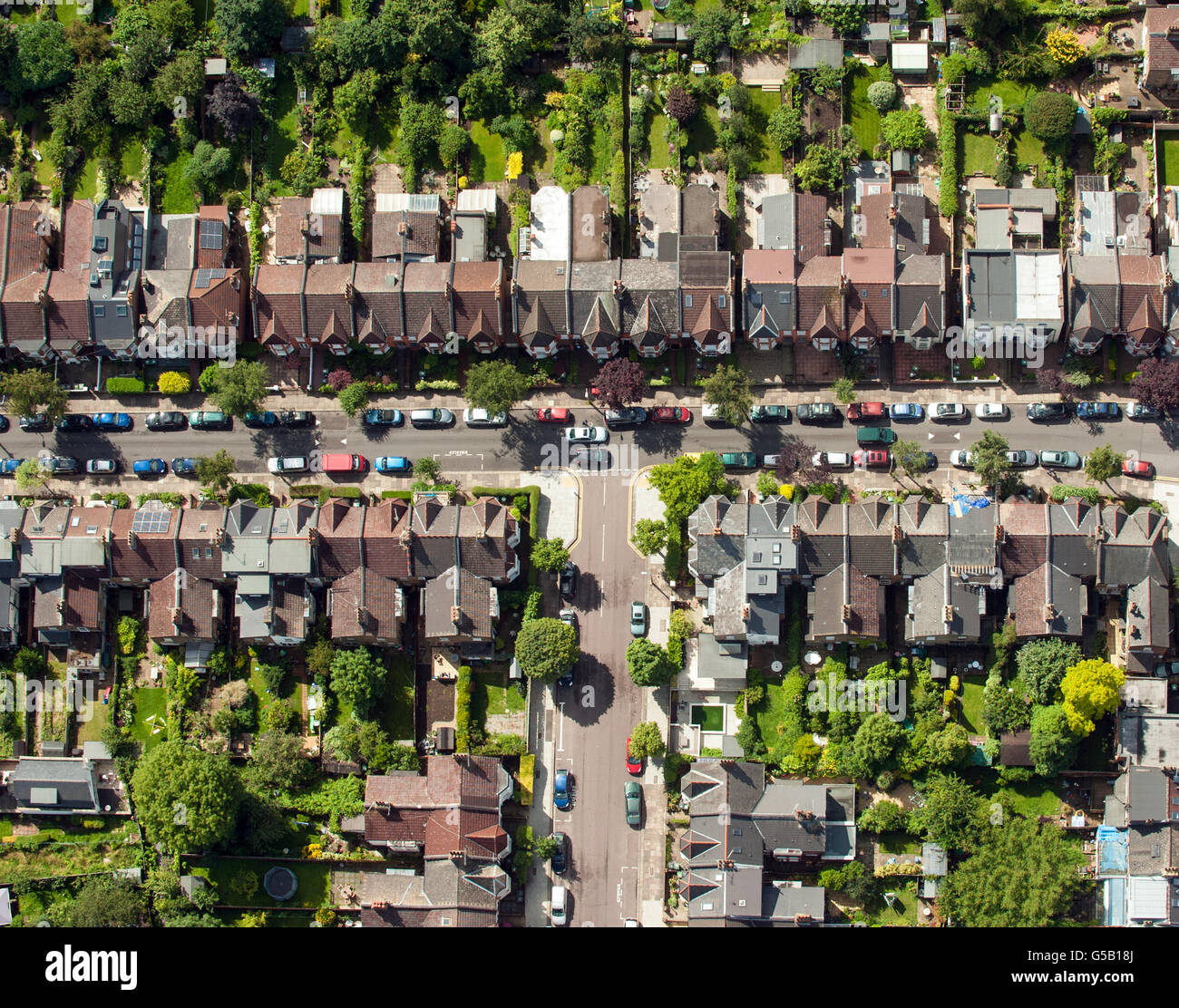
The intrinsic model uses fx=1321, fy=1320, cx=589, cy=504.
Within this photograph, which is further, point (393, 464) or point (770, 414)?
point (393, 464)

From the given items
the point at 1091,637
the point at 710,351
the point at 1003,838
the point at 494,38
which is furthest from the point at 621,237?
the point at 1003,838

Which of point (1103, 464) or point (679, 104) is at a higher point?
point (679, 104)

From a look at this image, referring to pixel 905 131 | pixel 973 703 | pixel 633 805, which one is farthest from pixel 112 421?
pixel 973 703

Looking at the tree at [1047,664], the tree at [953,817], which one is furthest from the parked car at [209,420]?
the tree at [1047,664]

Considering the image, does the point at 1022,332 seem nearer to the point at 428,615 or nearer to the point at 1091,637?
the point at 1091,637

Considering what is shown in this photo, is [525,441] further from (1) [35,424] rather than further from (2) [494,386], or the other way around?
(1) [35,424]

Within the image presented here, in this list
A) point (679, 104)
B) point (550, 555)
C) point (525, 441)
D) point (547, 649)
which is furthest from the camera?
point (679, 104)

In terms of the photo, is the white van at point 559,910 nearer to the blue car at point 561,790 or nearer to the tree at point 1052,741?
the blue car at point 561,790
